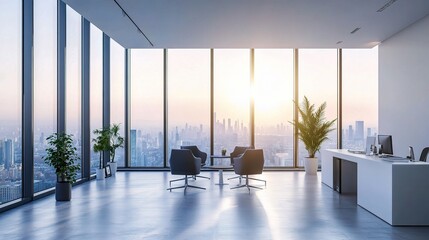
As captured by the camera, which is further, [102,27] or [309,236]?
[102,27]

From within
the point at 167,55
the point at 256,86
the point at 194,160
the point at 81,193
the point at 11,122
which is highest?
the point at 167,55

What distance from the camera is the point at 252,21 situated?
763 cm

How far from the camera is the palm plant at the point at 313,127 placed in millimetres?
10531

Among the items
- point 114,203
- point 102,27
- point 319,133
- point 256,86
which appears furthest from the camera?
point 256,86

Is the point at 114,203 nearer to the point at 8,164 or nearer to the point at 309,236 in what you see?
the point at 8,164

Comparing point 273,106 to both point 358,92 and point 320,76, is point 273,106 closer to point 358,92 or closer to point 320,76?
point 320,76

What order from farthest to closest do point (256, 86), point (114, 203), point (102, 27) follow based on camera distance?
point (256, 86) → point (102, 27) → point (114, 203)

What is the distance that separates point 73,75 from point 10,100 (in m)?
2.67

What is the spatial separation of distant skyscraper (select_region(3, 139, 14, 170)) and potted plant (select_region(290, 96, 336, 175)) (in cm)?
731

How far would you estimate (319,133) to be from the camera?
10523 millimetres

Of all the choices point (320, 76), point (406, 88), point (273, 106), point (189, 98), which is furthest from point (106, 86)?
point (406, 88)

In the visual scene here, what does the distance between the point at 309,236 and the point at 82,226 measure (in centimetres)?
292

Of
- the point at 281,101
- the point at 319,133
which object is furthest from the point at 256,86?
the point at 319,133

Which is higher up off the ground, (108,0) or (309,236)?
(108,0)
